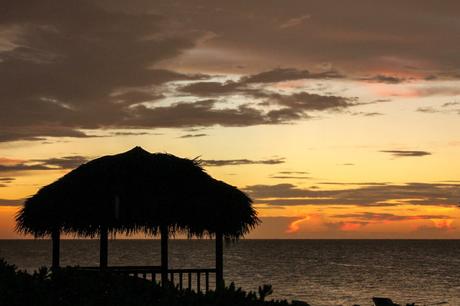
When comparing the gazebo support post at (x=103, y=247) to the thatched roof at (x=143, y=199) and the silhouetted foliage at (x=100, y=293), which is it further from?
the silhouetted foliage at (x=100, y=293)

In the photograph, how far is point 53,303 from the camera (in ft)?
23.4

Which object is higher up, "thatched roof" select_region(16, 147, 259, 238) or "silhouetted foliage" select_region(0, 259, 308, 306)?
"thatched roof" select_region(16, 147, 259, 238)

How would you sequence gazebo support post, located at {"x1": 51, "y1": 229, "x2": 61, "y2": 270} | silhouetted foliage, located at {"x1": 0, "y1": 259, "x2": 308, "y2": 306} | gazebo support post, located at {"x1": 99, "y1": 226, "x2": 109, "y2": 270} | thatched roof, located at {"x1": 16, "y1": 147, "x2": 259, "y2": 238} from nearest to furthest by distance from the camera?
silhouetted foliage, located at {"x1": 0, "y1": 259, "x2": 308, "y2": 306} < gazebo support post, located at {"x1": 99, "y1": 226, "x2": 109, "y2": 270} < thatched roof, located at {"x1": 16, "y1": 147, "x2": 259, "y2": 238} < gazebo support post, located at {"x1": 51, "y1": 229, "x2": 61, "y2": 270}

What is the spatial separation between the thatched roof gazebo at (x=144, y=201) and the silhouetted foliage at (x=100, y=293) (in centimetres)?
815

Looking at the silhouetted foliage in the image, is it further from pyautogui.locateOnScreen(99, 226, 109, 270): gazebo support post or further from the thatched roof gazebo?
the thatched roof gazebo

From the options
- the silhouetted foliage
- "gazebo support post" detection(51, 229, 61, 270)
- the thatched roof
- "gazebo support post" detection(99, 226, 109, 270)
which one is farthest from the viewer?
"gazebo support post" detection(51, 229, 61, 270)

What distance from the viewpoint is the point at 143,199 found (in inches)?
640

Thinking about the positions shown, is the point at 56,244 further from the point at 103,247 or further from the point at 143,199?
the point at 143,199

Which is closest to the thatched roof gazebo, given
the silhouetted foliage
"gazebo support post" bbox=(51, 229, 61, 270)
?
"gazebo support post" bbox=(51, 229, 61, 270)

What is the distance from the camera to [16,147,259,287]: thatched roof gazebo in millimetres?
16281

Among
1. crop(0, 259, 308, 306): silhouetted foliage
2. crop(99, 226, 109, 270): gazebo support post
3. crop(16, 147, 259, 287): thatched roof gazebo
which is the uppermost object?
crop(16, 147, 259, 287): thatched roof gazebo

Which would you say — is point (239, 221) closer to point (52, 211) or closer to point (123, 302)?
point (52, 211)

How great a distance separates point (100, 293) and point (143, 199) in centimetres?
892

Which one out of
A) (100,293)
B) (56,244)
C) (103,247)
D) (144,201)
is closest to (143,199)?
(144,201)
